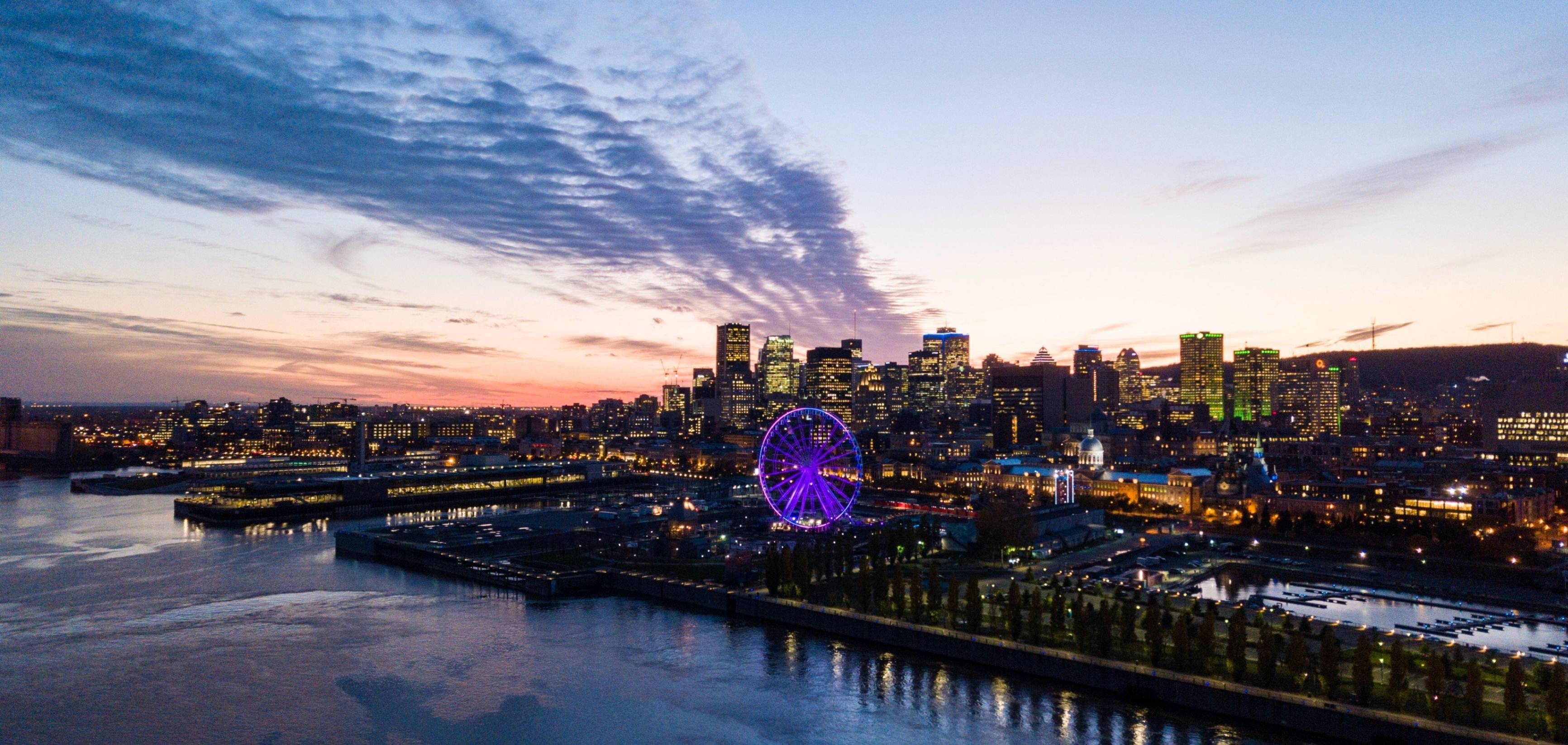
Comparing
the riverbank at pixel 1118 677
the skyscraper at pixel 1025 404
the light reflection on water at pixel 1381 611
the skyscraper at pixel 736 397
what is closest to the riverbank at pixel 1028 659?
the riverbank at pixel 1118 677

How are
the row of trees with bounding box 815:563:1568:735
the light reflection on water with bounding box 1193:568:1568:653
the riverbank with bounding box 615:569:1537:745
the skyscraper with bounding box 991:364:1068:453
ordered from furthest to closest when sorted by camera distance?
the skyscraper with bounding box 991:364:1068:453
the light reflection on water with bounding box 1193:568:1568:653
the riverbank with bounding box 615:569:1537:745
the row of trees with bounding box 815:563:1568:735

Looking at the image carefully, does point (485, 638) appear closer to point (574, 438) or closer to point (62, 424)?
point (62, 424)

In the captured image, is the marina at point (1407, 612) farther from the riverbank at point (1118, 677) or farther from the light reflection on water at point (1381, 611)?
the riverbank at point (1118, 677)

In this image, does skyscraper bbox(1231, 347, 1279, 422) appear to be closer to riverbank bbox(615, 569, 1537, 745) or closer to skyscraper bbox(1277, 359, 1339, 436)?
skyscraper bbox(1277, 359, 1339, 436)

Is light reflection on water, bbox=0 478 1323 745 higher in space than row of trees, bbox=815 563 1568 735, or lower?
lower

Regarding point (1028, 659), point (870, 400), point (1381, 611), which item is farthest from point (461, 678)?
point (870, 400)

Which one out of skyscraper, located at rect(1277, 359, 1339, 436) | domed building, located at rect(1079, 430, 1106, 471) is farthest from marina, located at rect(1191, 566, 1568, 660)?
skyscraper, located at rect(1277, 359, 1339, 436)
